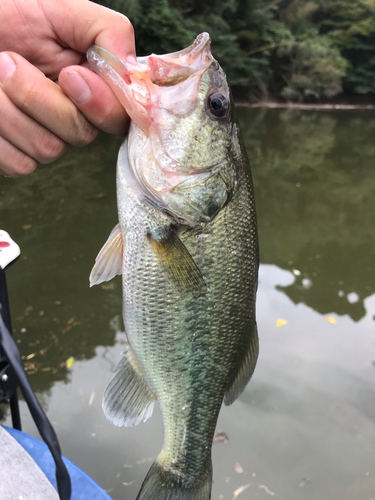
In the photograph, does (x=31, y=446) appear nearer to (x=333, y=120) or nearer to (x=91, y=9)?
(x=91, y=9)

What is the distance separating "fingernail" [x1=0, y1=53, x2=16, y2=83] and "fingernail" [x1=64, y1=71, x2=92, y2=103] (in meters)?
0.17

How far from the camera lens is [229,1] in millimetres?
23156

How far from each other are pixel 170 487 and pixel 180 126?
1.27 metres

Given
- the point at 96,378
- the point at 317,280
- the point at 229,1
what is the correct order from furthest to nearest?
the point at 229,1 → the point at 317,280 → the point at 96,378

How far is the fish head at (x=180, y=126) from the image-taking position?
115cm

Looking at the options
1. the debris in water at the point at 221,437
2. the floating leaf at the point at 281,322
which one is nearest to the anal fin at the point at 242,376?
the debris in water at the point at 221,437

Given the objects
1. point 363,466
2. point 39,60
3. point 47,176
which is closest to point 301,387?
point 363,466

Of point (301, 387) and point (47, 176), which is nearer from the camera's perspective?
point (301, 387)

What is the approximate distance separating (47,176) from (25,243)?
312 centimetres

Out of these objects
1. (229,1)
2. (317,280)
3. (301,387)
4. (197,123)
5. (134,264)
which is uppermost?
(197,123)

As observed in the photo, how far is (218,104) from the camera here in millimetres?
1234

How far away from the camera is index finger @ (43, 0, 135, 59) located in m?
1.16

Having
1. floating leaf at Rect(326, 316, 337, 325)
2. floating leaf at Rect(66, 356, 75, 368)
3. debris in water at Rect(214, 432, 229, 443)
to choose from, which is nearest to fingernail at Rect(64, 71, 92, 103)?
debris in water at Rect(214, 432, 229, 443)

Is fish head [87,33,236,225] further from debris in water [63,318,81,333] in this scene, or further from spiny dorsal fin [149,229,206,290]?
debris in water [63,318,81,333]
